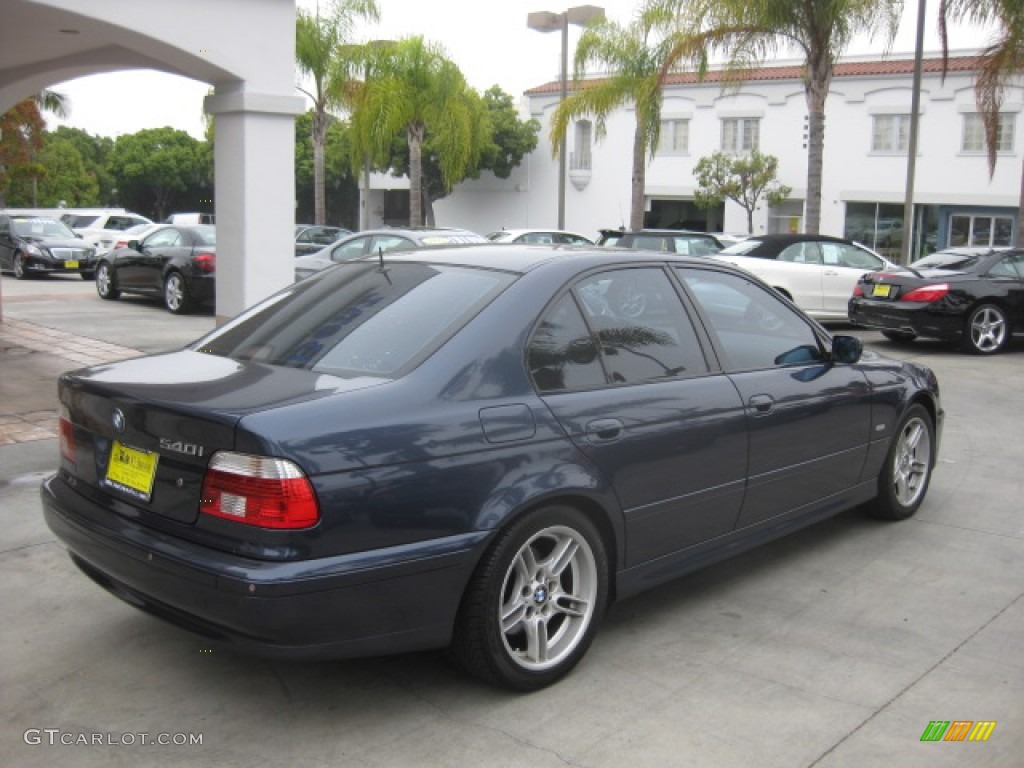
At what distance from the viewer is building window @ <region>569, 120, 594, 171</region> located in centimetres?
4106

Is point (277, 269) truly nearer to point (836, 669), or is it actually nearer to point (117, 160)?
point (836, 669)

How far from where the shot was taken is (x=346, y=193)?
5531 centimetres

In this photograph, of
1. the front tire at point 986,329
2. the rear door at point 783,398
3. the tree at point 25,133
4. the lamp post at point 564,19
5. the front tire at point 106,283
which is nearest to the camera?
the rear door at point 783,398

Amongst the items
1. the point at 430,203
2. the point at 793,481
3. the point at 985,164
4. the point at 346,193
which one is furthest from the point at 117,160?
the point at 793,481

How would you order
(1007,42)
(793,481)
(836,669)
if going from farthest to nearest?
(1007,42) < (793,481) < (836,669)

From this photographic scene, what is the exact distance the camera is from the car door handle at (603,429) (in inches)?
148

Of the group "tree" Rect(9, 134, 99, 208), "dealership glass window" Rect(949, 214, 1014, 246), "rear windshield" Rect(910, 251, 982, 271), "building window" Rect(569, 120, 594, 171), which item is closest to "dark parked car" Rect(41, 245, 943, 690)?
"rear windshield" Rect(910, 251, 982, 271)

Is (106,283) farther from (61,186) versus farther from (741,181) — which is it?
(61,186)

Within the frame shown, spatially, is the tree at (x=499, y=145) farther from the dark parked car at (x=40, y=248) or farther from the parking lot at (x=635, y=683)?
the parking lot at (x=635, y=683)

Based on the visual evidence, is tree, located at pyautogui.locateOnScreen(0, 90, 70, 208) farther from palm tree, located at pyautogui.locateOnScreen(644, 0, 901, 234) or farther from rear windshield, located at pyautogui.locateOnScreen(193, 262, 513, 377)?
rear windshield, located at pyautogui.locateOnScreen(193, 262, 513, 377)

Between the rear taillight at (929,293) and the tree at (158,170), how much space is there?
54.0m

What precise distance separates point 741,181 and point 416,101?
11.4 meters

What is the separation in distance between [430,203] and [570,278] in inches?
1718

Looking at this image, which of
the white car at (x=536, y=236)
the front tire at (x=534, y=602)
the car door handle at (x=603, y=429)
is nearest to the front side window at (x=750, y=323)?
the car door handle at (x=603, y=429)
